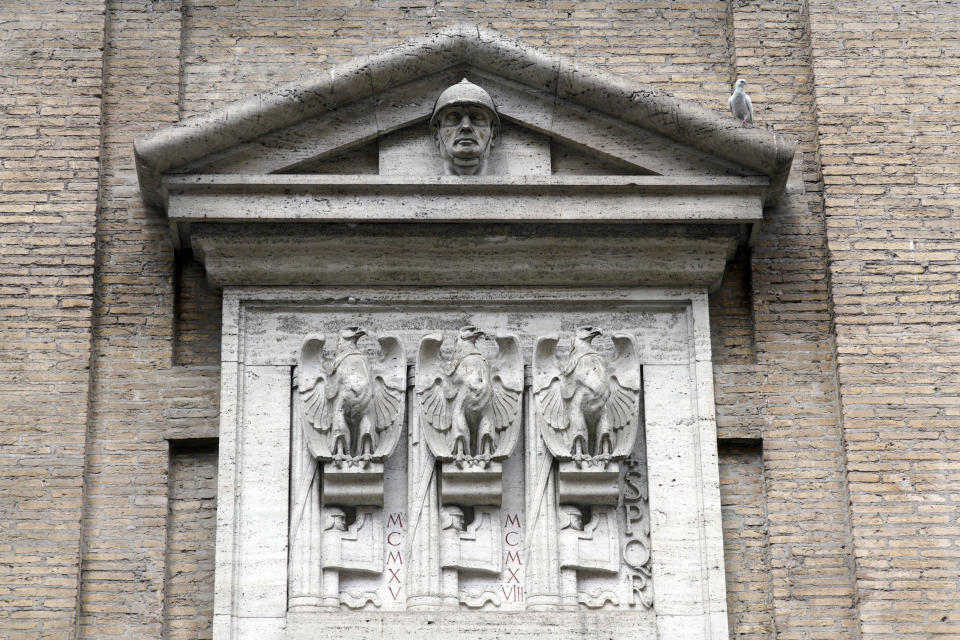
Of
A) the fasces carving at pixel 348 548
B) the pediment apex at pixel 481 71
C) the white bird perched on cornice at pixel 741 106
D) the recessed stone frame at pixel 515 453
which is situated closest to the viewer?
the recessed stone frame at pixel 515 453

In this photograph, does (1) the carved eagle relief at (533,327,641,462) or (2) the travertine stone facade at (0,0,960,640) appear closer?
(2) the travertine stone facade at (0,0,960,640)

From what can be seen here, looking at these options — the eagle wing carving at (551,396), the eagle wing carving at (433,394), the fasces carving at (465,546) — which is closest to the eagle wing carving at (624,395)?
the eagle wing carving at (551,396)

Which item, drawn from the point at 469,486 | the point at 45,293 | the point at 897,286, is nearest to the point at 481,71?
the point at 469,486

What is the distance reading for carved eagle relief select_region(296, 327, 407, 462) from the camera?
11953 mm

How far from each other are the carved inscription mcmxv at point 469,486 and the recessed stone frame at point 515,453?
0.31 feet

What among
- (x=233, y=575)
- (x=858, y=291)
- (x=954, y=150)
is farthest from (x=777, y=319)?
(x=233, y=575)

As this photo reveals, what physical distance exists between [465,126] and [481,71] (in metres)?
0.52

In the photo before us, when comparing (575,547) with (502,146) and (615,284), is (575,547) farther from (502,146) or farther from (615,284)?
(502,146)

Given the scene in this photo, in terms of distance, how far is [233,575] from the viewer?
462 inches

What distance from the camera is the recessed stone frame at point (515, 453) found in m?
11.7

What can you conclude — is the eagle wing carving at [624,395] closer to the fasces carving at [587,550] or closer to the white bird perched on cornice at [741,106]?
the fasces carving at [587,550]

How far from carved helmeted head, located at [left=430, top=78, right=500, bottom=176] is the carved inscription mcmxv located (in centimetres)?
106

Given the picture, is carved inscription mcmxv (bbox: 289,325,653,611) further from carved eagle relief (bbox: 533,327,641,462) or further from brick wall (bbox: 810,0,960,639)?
brick wall (bbox: 810,0,960,639)

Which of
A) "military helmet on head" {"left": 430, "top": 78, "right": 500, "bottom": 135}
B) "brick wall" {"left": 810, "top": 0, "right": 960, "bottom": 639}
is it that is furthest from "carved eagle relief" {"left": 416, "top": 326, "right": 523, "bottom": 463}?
"brick wall" {"left": 810, "top": 0, "right": 960, "bottom": 639}
